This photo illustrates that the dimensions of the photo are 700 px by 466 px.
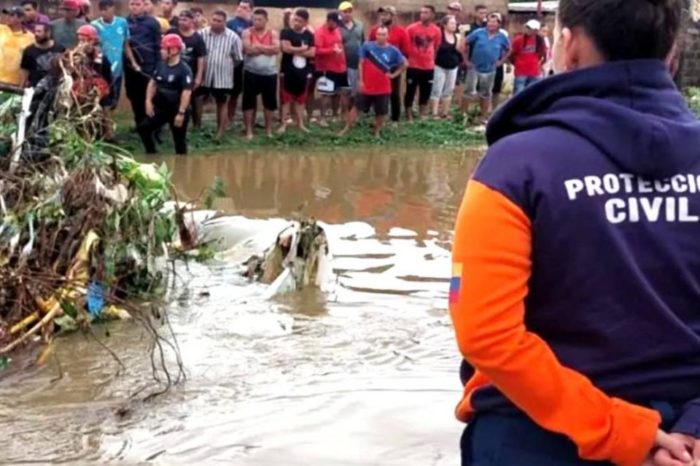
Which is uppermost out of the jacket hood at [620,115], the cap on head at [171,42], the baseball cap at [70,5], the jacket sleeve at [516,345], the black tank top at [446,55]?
the jacket hood at [620,115]

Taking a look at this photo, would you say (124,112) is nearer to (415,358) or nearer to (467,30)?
(467,30)

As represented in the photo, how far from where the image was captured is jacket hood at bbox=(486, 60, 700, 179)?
7.02ft

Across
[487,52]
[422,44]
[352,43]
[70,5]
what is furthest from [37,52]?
[487,52]

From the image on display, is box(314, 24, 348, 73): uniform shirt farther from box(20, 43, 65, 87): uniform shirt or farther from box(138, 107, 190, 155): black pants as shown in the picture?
box(20, 43, 65, 87): uniform shirt

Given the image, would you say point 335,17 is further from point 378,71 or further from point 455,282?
point 455,282

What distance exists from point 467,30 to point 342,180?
21.7 ft

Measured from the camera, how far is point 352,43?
16.9m

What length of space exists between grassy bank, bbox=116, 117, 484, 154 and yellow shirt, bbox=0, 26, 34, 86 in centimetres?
141

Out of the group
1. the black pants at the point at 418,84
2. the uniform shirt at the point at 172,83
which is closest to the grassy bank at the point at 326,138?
the black pants at the point at 418,84

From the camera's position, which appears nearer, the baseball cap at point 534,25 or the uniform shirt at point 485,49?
the uniform shirt at point 485,49

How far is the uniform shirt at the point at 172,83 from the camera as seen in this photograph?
46.1ft

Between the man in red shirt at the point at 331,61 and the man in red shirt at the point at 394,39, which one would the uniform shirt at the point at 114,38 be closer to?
the man in red shirt at the point at 331,61

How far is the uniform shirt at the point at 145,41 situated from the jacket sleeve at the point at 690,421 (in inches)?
507

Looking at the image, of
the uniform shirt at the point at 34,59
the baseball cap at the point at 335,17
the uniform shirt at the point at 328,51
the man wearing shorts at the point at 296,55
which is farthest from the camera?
the baseball cap at the point at 335,17
